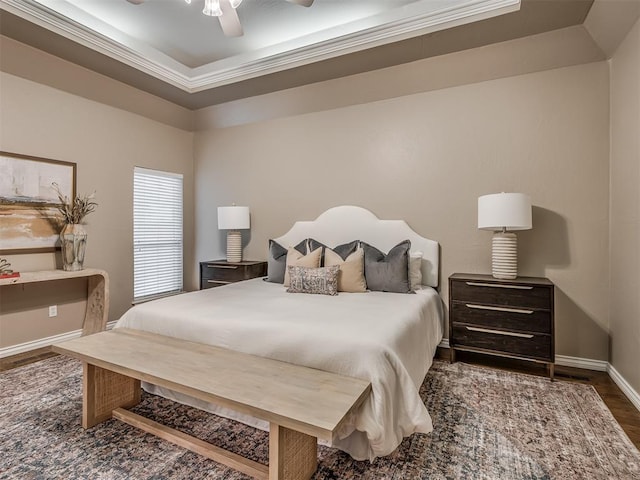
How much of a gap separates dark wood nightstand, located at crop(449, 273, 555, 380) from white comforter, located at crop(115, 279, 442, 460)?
27 cm

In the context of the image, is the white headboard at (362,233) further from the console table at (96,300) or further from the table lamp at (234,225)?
the console table at (96,300)

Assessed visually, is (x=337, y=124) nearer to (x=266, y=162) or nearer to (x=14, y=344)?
(x=266, y=162)

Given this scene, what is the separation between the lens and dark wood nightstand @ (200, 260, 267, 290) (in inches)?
159

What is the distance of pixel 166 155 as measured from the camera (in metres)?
4.71

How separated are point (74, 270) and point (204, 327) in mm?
2131

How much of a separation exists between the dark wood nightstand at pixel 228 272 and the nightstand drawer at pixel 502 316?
2.30 meters

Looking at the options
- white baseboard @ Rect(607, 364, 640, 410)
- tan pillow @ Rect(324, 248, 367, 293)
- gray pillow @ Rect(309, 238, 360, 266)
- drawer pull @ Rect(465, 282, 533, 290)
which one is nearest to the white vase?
gray pillow @ Rect(309, 238, 360, 266)

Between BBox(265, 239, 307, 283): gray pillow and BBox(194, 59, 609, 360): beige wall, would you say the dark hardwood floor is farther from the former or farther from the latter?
BBox(265, 239, 307, 283): gray pillow

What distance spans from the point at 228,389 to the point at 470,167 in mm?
2966

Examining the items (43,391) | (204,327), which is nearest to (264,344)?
(204,327)

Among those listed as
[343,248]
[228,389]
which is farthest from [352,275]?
[228,389]

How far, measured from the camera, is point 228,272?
4.13 meters

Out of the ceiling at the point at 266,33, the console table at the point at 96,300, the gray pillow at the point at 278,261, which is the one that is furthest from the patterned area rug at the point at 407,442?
the ceiling at the point at 266,33

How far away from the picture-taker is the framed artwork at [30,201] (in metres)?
3.14
